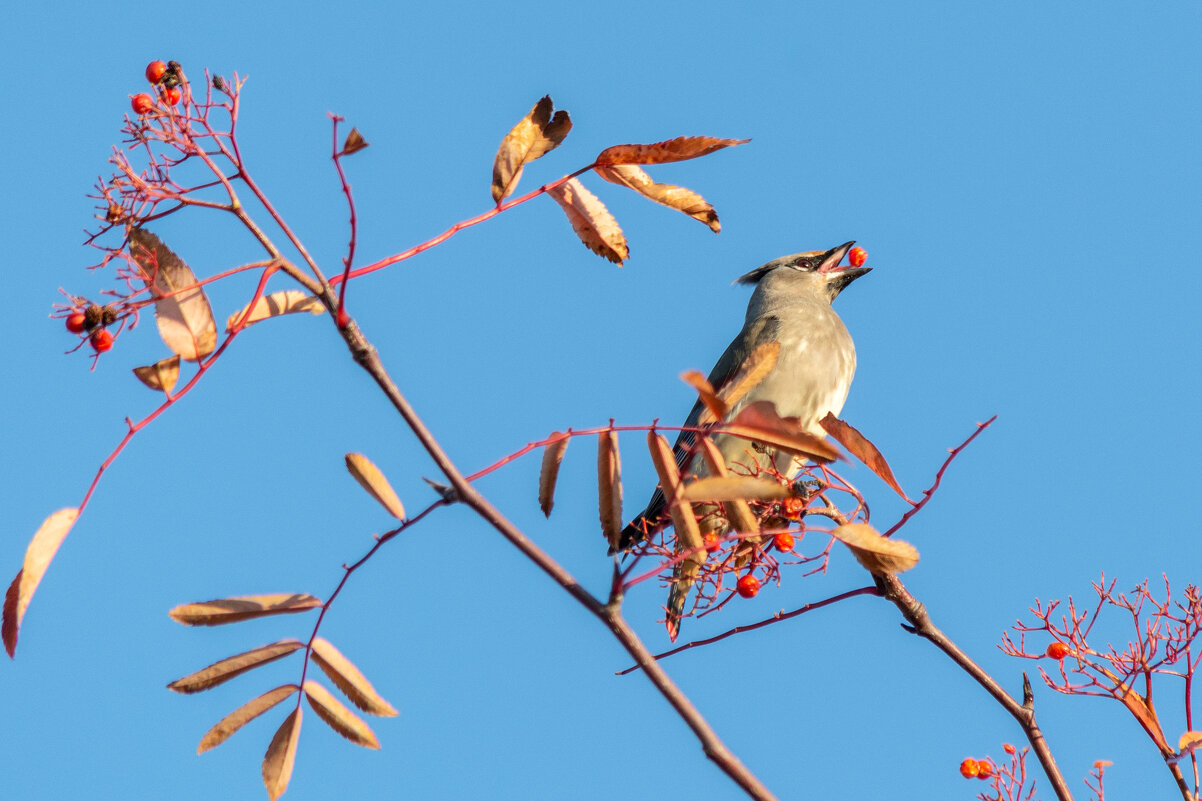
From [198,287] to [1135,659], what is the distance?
2.32m

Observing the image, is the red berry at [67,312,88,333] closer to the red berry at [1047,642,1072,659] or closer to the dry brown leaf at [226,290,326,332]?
the dry brown leaf at [226,290,326,332]

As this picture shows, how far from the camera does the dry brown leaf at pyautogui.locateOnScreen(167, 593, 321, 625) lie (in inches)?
87.1

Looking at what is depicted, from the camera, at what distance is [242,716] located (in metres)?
2.34

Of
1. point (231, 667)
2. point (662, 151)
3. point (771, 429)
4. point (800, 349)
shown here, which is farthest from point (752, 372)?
point (800, 349)

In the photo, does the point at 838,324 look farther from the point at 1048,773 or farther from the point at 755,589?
the point at 1048,773

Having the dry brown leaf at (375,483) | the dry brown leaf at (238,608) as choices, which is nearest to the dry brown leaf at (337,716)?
the dry brown leaf at (238,608)

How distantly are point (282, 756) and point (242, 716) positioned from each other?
112mm

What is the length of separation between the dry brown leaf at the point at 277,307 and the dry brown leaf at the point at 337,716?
2.37 feet

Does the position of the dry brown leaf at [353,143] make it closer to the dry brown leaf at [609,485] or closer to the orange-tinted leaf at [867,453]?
the dry brown leaf at [609,485]

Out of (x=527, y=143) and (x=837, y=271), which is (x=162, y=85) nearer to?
(x=527, y=143)

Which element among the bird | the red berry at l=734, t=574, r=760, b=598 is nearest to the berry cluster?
the red berry at l=734, t=574, r=760, b=598

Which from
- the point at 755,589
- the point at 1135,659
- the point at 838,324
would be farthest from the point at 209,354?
the point at 838,324

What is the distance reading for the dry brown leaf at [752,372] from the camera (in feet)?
8.19

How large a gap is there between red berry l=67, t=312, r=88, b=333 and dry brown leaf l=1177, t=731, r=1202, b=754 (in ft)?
7.74
